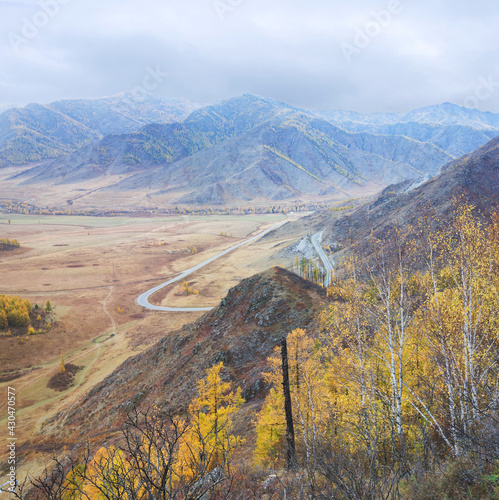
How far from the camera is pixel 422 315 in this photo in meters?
16.8

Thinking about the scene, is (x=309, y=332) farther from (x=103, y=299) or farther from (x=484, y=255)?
(x=103, y=299)

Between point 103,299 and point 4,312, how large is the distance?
33.0 meters

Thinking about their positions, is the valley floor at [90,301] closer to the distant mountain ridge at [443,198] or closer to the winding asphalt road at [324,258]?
the winding asphalt road at [324,258]

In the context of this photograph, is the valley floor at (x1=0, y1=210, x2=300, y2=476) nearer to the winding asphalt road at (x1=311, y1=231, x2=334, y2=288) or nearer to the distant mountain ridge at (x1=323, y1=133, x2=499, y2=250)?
the winding asphalt road at (x1=311, y1=231, x2=334, y2=288)

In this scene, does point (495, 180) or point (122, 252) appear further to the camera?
point (122, 252)

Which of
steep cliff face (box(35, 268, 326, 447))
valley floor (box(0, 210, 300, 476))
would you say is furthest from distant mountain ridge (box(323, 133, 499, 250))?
steep cliff face (box(35, 268, 326, 447))

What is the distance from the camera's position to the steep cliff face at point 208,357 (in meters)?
39.4

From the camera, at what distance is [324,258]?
11462cm

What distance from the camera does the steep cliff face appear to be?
39.4 metres

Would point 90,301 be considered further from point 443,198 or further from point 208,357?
point 443,198

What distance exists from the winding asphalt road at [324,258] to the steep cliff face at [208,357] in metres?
35.7

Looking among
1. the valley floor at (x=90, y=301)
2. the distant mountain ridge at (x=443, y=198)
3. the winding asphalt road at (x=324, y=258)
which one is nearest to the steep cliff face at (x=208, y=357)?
the valley floor at (x=90, y=301)

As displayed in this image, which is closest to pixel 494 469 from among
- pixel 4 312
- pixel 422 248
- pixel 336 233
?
pixel 422 248

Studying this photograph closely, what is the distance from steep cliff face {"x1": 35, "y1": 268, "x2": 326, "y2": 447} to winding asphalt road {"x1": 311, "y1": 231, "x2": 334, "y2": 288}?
3565 centimetres
